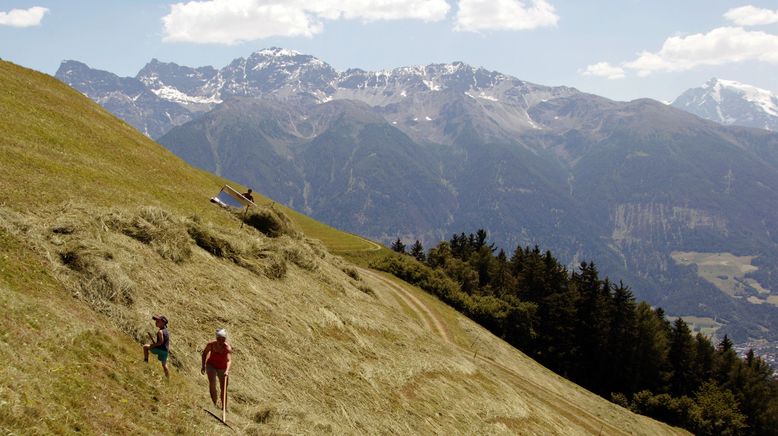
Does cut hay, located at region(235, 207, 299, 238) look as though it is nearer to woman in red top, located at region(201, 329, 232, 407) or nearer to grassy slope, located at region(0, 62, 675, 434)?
grassy slope, located at region(0, 62, 675, 434)

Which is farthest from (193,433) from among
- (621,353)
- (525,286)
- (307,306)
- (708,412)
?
(525,286)

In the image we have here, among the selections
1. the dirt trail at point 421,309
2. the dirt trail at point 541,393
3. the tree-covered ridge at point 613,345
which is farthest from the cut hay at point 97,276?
the tree-covered ridge at point 613,345

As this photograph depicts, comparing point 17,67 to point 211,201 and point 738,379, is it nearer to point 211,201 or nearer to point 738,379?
point 211,201

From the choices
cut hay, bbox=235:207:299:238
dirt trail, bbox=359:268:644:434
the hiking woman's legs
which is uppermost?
cut hay, bbox=235:207:299:238

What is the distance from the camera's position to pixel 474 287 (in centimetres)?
10525

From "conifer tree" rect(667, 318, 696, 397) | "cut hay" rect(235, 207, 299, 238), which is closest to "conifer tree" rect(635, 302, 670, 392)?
"conifer tree" rect(667, 318, 696, 397)

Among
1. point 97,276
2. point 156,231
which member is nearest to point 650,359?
point 156,231

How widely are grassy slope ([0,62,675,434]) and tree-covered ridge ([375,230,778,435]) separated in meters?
43.6

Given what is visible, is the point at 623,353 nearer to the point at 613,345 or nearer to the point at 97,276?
the point at 613,345

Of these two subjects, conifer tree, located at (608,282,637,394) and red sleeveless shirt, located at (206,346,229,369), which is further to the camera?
conifer tree, located at (608,282,637,394)

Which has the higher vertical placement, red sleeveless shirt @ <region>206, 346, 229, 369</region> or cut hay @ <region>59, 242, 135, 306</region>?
cut hay @ <region>59, 242, 135, 306</region>

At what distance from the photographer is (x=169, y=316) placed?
20859 mm

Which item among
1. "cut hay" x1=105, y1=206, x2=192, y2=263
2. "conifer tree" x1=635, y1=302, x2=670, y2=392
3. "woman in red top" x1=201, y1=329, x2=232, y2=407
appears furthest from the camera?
"conifer tree" x1=635, y1=302, x2=670, y2=392

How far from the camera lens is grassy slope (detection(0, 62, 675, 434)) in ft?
49.0
